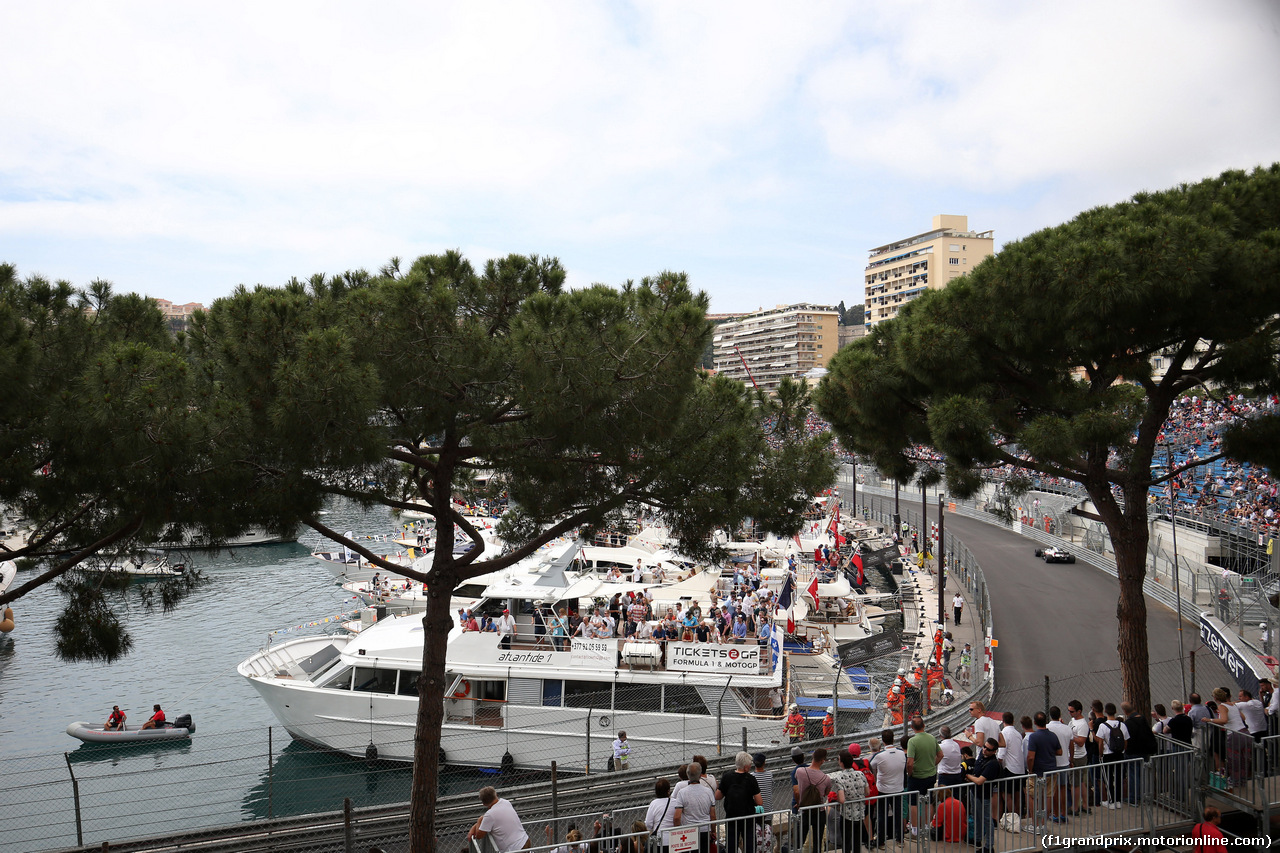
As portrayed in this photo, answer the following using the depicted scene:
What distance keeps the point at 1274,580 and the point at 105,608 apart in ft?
77.3

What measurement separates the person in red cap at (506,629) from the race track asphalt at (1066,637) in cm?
956

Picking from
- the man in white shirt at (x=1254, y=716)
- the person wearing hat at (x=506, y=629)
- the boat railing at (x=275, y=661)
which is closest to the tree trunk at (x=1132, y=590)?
the man in white shirt at (x=1254, y=716)

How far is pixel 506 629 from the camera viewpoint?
1706cm

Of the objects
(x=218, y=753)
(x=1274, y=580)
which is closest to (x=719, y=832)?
(x=218, y=753)

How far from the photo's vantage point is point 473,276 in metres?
9.92

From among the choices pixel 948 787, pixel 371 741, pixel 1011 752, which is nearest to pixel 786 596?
pixel 371 741

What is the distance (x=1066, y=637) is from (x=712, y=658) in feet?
40.7

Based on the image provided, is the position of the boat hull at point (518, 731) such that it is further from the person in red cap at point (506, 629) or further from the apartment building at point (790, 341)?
the apartment building at point (790, 341)

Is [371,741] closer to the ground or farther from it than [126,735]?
farther from it

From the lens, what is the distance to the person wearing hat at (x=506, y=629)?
1673 cm

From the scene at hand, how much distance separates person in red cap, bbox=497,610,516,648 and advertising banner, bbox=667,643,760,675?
333 centimetres

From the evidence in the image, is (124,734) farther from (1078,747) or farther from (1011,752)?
(1078,747)

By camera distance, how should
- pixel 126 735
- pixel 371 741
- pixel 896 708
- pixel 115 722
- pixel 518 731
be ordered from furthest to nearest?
pixel 115 722 < pixel 126 735 < pixel 371 741 < pixel 896 708 < pixel 518 731

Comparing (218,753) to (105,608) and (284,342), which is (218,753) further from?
(284,342)
